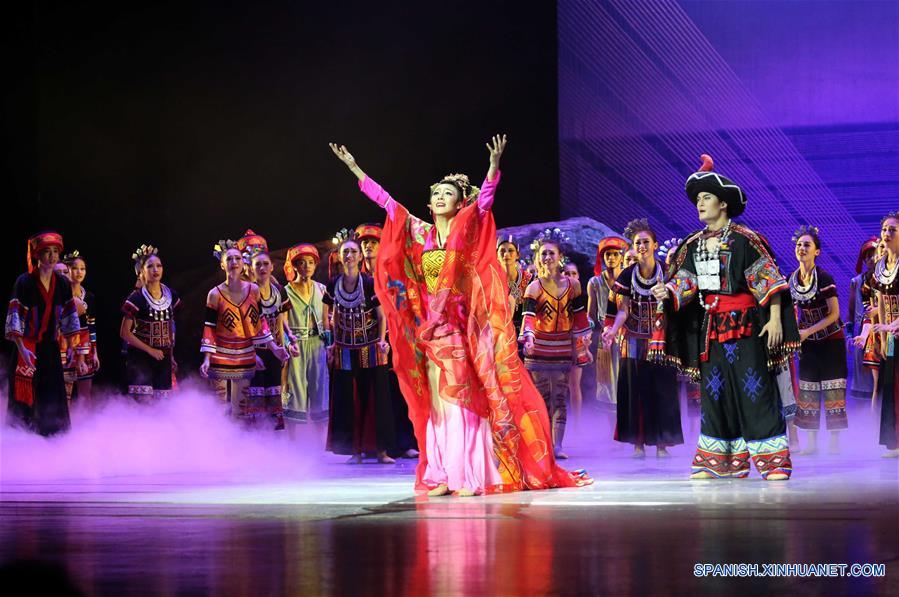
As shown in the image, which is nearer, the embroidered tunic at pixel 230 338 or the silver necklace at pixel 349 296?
the silver necklace at pixel 349 296

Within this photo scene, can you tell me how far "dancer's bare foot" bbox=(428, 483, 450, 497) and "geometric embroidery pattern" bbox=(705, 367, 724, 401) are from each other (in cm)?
131

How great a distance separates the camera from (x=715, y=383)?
5270 mm

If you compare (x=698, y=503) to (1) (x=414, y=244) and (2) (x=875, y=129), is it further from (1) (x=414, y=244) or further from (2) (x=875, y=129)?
(2) (x=875, y=129)

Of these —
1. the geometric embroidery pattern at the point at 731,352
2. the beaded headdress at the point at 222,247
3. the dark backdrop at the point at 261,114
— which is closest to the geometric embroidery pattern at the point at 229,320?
the beaded headdress at the point at 222,247

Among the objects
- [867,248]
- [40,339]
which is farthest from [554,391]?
[40,339]

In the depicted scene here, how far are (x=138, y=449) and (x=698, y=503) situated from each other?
154 inches

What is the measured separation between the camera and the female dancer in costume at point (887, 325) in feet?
21.3

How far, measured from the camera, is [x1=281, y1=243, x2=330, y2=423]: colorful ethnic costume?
319 inches

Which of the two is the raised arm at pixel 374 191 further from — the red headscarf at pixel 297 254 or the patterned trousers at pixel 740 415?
the red headscarf at pixel 297 254

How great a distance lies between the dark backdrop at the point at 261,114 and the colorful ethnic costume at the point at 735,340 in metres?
3.26

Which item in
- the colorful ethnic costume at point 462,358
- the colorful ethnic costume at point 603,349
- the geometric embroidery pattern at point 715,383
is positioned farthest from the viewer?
A: the colorful ethnic costume at point 603,349

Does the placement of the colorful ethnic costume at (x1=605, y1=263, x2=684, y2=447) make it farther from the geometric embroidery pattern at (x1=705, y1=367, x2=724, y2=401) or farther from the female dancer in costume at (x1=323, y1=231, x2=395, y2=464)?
the geometric embroidery pattern at (x1=705, y1=367, x2=724, y2=401)

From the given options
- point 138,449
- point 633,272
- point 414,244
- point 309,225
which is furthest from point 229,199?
point 414,244

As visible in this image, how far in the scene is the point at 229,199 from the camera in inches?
356
